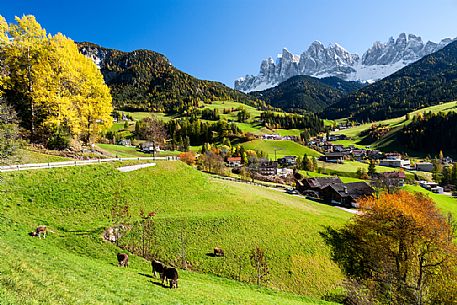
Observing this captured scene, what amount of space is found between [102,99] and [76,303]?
4804 centimetres

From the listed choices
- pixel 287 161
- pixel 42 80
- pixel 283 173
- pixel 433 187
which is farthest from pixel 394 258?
pixel 287 161

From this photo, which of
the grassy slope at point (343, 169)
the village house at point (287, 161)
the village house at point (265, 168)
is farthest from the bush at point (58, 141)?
the village house at point (287, 161)

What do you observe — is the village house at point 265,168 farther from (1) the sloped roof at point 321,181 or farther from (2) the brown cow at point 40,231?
(2) the brown cow at point 40,231

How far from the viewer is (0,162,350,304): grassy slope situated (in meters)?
18.3

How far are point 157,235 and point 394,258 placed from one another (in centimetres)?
3721

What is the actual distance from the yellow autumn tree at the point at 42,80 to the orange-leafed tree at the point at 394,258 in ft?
159

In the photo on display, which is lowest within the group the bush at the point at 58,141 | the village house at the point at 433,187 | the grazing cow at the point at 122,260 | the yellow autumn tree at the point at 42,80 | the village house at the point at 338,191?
the village house at the point at 433,187

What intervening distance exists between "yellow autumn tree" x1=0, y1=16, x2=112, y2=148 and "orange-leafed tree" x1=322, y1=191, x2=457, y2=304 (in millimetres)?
48458

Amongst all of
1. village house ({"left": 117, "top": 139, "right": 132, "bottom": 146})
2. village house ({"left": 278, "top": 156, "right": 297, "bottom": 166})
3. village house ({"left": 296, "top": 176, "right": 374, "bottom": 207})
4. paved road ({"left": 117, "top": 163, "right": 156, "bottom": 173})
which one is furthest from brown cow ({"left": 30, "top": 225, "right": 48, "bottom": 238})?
village house ({"left": 278, "top": 156, "right": 297, "bottom": 166})

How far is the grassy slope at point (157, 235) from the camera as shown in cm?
1831

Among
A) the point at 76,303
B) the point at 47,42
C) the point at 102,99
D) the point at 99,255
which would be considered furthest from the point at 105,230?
the point at 47,42

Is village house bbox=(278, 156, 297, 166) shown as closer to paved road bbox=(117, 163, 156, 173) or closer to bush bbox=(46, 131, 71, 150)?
paved road bbox=(117, 163, 156, 173)

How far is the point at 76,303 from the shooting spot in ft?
44.5

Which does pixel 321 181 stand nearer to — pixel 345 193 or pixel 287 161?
pixel 345 193
